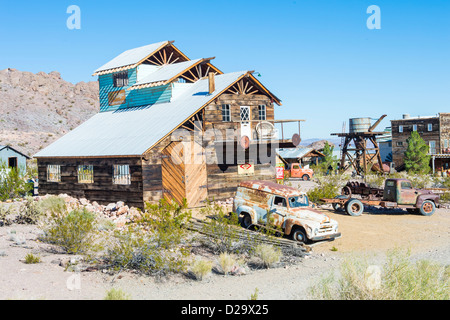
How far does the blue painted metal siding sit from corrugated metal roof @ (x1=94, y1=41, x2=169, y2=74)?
26.7 inches

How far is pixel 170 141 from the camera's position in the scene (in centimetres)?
2200

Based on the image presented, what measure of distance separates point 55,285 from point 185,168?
41.0ft

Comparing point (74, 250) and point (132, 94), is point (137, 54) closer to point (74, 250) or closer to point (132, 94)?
point (132, 94)

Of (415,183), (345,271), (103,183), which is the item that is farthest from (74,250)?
(415,183)

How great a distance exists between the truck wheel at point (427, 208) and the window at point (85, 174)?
17339 millimetres

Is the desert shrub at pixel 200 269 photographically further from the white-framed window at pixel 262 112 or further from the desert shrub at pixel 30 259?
the white-framed window at pixel 262 112

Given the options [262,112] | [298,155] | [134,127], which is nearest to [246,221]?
[134,127]

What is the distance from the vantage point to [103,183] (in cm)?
2319

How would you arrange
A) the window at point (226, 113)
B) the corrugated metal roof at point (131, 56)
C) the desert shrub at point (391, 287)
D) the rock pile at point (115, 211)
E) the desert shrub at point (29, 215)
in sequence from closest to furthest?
1. the desert shrub at point (391, 287)
2. the desert shrub at point (29, 215)
3. the rock pile at point (115, 211)
4. the window at point (226, 113)
5. the corrugated metal roof at point (131, 56)

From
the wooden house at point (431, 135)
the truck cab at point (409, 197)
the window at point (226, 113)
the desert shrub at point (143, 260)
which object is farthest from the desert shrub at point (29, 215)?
the wooden house at point (431, 135)

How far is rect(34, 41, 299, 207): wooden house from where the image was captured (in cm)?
2183

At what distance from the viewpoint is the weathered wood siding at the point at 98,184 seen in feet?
70.2

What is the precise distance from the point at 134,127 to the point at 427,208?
1607 centimetres

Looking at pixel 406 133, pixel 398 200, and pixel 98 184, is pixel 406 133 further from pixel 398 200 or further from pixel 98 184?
pixel 98 184
